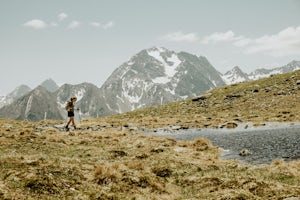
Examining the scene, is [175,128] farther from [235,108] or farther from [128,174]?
[128,174]

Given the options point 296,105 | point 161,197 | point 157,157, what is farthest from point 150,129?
point 161,197

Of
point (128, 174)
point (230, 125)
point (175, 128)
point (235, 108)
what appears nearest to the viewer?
point (128, 174)

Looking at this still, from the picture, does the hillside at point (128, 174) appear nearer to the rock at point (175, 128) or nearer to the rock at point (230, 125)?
the rock at point (230, 125)

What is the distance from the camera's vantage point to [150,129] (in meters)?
68.3

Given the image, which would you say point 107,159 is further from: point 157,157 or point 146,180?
point 146,180

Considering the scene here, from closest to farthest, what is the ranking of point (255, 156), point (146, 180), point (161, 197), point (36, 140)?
point (161, 197) < point (146, 180) < point (255, 156) < point (36, 140)

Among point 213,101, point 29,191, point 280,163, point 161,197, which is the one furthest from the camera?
point 213,101

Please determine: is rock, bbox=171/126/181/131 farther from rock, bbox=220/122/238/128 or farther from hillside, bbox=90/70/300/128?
rock, bbox=220/122/238/128

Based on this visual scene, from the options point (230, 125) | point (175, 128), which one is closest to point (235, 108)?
point (175, 128)

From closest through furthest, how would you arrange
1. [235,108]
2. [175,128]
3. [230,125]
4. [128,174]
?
[128,174]
[230,125]
[175,128]
[235,108]

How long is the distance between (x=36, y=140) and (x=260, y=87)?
88214 mm

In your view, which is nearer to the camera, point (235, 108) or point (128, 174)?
point (128, 174)

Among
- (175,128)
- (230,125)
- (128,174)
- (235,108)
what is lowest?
(128,174)

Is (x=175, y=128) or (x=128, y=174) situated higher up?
(x=175, y=128)
